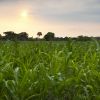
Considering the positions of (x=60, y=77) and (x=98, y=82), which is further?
(x=98, y=82)

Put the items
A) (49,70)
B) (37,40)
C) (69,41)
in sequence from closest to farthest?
(49,70)
(69,41)
(37,40)

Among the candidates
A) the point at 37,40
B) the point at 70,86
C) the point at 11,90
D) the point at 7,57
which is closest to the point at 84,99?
the point at 70,86

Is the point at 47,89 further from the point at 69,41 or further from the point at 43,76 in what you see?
the point at 69,41

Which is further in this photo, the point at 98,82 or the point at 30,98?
the point at 98,82

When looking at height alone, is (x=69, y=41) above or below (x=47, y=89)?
above

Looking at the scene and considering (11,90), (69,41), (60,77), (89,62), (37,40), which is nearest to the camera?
(11,90)

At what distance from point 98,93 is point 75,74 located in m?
0.39

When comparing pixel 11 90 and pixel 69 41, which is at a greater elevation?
pixel 69 41

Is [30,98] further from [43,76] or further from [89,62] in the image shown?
[89,62]

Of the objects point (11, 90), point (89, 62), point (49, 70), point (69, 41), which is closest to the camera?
point (11, 90)

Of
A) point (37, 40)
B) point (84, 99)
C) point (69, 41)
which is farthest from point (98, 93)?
point (37, 40)

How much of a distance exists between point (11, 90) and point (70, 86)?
2.34 ft

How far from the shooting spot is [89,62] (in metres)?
5.52

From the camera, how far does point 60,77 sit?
14.5 ft
